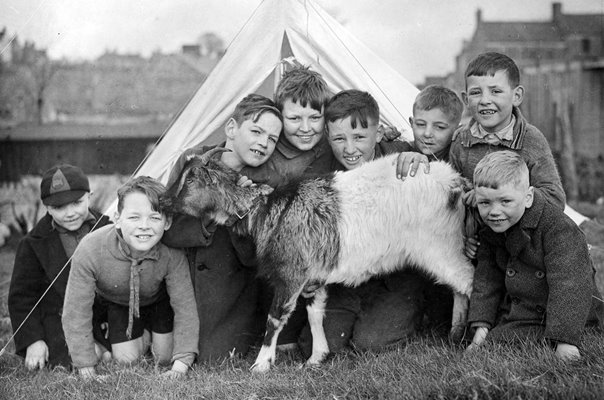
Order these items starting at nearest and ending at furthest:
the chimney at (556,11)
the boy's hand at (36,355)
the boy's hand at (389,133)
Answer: the boy's hand at (36,355) → the boy's hand at (389,133) → the chimney at (556,11)

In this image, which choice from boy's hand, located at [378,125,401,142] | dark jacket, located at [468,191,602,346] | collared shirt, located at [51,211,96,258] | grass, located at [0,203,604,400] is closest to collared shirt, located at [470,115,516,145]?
dark jacket, located at [468,191,602,346]

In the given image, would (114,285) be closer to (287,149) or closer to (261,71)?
(287,149)

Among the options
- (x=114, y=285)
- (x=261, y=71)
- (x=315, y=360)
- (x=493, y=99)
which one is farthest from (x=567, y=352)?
(x=261, y=71)

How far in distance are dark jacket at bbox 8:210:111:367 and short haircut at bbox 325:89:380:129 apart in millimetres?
2339

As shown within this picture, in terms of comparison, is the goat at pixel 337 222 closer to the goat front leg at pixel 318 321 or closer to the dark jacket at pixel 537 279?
the goat front leg at pixel 318 321

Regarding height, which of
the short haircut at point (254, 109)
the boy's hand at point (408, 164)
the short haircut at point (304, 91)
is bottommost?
Result: the boy's hand at point (408, 164)

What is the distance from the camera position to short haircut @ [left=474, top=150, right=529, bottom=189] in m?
3.42

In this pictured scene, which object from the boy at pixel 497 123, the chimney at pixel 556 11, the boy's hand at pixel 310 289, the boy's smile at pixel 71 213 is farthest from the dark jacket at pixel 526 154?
the chimney at pixel 556 11

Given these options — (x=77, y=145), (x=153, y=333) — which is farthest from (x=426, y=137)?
(x=77, y=145)

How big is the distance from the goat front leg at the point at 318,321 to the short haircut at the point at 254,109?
4.37 feet

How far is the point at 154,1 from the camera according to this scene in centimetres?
1008

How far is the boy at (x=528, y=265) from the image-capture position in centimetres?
341

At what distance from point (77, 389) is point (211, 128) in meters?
2.62

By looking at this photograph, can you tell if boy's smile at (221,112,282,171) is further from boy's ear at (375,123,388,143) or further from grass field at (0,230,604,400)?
grass field at (0,230,604,400)
